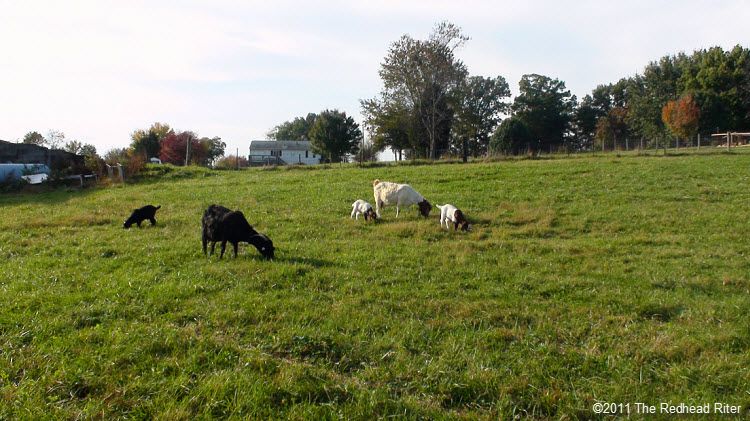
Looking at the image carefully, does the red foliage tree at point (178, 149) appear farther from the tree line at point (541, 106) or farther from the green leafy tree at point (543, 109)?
the green leafy tree at point (543, 109)

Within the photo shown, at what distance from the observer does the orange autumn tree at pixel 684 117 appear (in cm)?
5572

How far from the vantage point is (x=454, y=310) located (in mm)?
6973

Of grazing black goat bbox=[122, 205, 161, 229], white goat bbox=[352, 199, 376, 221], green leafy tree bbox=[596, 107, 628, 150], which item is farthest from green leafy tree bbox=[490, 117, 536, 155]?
grazing black goat bbox=[122, 205, 161, 229]

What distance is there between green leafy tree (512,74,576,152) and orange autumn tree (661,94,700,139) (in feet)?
55.7

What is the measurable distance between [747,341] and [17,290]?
9.94 m

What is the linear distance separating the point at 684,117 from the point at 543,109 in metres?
20.5

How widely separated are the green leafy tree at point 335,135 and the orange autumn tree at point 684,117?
37.4m

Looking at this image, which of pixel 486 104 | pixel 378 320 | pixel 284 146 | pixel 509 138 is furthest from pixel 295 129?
pixel 378 320

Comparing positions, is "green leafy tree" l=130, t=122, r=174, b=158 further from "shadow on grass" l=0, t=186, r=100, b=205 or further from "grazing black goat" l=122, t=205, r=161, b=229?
"grazing black goat" l=122, t=205, r=161, b=229

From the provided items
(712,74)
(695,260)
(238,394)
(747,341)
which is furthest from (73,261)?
(712,74)

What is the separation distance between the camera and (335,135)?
214ft

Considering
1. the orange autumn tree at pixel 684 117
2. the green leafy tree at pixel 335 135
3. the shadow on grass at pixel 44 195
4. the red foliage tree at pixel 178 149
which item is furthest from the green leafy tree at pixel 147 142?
the orange autumn tree at pixel 684 117

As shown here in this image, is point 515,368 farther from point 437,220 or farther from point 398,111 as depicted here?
point 398,111

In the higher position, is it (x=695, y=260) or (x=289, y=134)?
(x=289, y=134)
